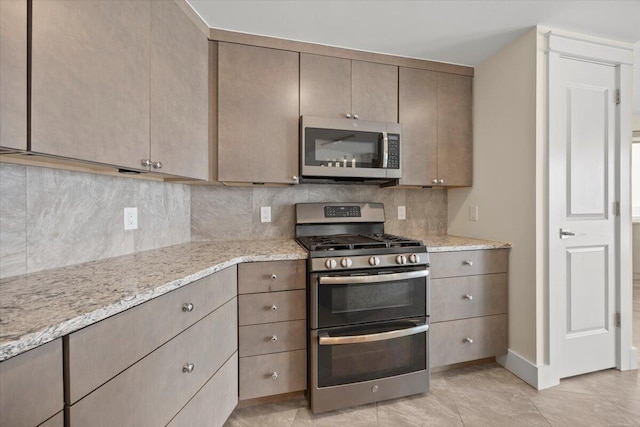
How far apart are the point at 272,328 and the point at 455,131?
204 cm

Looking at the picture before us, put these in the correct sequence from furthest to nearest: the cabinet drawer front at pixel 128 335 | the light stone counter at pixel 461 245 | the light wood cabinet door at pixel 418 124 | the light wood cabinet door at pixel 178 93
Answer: the light wood cabinet door at pixel 418 124 → the light stone counter at pixel 461 245 → the light wood cabinet door at pixel 178 93 → the cabinet drawer front at pixel 128 335

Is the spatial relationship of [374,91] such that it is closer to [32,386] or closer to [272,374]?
[272,374]

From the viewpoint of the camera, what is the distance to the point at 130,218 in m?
1.61

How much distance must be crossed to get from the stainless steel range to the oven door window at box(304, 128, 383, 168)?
0.62m

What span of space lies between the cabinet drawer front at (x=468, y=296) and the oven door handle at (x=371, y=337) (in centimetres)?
25

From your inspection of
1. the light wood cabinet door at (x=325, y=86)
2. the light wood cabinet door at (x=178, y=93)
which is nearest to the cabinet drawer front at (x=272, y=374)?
the light wood cabinet door at (x=178, y=93)

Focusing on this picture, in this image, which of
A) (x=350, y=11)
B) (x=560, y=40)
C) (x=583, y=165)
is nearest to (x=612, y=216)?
(x=583, y=165)

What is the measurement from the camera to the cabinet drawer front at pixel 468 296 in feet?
6.40

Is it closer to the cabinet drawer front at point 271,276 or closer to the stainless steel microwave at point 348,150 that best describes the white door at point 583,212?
the stainless steel microwave at point 348,150

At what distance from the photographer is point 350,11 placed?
1690 millimetres

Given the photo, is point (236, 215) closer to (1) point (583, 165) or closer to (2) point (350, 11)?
(2) point (350, 11)

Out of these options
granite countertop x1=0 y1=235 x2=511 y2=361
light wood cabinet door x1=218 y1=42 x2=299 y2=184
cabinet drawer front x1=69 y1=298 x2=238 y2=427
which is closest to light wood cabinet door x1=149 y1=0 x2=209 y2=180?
light wood cabinet door x1=218 y1=42 x2=299 y2=184

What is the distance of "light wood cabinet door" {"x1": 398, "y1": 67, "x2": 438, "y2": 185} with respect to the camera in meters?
2.23

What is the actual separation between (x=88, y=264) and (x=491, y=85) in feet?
9.21
